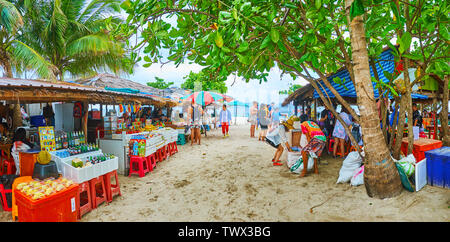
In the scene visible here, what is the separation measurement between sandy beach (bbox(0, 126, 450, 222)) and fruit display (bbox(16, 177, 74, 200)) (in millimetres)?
658

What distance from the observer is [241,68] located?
14.6 ft

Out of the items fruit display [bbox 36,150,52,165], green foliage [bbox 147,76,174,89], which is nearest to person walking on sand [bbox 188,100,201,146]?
fruit display [bbox 36,150,52,165]

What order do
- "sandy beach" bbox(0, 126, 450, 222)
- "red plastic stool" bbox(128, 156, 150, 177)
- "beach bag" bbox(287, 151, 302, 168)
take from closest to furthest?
"sandy beach" bbox(0, 126, 450, 222)
"red plastic stool" bbox(128, 156, 150, 177)
"beach bag" bbox(287, 151, 302, 168)

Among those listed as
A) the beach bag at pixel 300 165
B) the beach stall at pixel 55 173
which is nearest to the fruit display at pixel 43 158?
the beach stall at pixel 55 173

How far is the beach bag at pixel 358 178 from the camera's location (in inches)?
151

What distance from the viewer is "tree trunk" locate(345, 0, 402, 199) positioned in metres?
3.15

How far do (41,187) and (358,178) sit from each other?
201 inches

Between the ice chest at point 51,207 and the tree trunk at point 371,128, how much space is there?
452 centimetres

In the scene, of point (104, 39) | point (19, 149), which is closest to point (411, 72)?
point (19, 149)

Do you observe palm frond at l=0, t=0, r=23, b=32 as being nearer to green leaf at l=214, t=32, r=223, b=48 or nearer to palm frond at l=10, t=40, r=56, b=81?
palm frond at l=10, t=40, r=56, b=81

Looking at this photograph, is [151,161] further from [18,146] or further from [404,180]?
[404,180]

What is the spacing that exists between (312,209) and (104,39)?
992 centimetres

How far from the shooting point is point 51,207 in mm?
2691

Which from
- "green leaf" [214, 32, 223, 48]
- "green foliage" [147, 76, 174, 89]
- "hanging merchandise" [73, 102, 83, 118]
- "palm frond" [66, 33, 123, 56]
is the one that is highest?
"green foliage" [147, 76, 174, 89]
